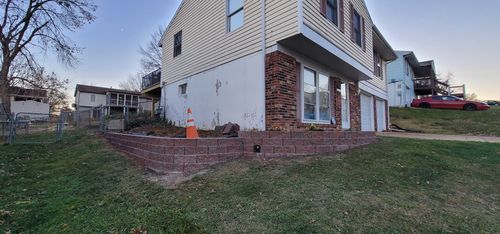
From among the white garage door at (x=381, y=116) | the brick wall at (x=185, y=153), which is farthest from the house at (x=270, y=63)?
the white garage door at (x=381, y=116)

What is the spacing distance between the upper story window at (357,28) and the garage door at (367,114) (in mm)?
3448

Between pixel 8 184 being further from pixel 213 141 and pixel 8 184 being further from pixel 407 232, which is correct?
pixel 407 232

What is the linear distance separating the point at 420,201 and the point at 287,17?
16.6 feet

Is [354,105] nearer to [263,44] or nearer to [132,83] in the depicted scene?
[263,44]

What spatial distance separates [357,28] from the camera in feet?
35.6

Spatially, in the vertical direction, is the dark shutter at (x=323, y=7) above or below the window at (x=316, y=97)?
above

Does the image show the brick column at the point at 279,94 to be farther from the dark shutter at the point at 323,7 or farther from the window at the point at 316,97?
the dark shutter at the point at 323,7

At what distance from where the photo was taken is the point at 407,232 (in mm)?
2988

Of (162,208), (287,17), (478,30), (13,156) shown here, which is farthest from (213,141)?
(478,30)

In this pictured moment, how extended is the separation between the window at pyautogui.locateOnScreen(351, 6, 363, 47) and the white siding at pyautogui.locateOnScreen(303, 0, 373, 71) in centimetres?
25

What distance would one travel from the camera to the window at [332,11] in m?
8.41

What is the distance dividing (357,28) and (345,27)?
184 centimetres

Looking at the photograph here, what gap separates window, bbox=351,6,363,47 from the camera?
10.4m

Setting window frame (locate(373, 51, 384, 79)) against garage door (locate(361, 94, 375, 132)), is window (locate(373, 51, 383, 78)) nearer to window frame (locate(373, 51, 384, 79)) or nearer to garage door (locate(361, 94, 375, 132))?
window frame (locate(373, 51, 384, 79))
